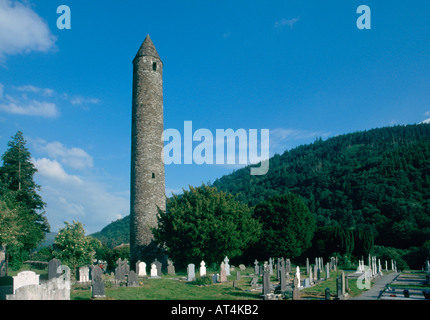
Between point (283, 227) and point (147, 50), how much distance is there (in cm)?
2279

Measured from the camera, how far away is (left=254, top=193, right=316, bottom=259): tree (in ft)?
115

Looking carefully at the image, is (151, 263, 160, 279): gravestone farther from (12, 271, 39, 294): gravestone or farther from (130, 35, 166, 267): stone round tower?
(12, 271, 39, 294): gravestone

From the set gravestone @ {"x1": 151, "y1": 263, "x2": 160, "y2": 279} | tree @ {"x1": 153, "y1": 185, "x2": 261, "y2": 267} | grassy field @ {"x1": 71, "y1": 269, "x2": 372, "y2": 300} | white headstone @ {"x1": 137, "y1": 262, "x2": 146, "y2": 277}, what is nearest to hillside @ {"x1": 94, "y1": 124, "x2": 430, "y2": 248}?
tree @ {"x1": 153, "y1": 185, "x2": 261, "y2": 267}

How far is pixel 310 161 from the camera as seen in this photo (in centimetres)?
15162

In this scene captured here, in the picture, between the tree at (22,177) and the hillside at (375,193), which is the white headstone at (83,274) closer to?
the tree at (22,177)

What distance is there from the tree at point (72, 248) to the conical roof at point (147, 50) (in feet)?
55.8

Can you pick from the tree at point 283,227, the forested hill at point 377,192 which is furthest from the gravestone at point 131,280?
the forested hill at point 377,192

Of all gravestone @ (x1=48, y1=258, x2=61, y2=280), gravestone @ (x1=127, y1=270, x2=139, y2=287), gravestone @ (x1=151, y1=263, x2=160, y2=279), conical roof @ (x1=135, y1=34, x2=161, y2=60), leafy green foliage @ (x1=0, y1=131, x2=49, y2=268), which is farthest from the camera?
leafy green foliage @ (x1=0, y1=131, x2=49, y2=268)

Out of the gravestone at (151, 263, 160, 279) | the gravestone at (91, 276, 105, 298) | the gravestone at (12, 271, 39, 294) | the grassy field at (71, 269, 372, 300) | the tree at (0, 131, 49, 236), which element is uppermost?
the tree at (0, 131, 49, 236)

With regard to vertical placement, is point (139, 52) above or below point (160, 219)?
above

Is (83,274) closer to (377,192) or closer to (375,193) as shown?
(375,193)

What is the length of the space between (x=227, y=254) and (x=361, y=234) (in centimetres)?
2449
